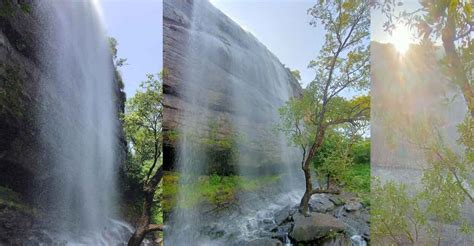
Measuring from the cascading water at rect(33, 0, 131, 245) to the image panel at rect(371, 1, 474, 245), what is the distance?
62.3 inches

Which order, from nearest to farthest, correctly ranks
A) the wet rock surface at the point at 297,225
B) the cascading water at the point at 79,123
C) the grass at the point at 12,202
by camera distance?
the grass at the point at 12,202 → the cascading water at the point at 79,123 → the wet rock surface at the point at 297,225

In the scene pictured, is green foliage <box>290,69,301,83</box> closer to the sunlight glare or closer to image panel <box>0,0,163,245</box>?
the sunlight glare

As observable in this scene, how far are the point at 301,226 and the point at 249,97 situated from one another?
0.83 m

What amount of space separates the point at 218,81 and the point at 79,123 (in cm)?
86

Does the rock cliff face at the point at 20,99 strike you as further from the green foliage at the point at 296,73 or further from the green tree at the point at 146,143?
the green foliage at the point at 296,73

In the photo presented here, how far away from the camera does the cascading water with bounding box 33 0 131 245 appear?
2.16 metres

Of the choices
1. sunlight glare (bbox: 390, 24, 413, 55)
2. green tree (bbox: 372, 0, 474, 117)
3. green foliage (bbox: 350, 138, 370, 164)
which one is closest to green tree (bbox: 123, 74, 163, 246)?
green foliage (bbox: 350, 138, 370, 164)

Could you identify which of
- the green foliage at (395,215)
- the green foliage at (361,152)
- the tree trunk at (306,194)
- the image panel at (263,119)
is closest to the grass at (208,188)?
the image panel at (263,119)

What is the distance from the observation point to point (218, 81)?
2.43 m

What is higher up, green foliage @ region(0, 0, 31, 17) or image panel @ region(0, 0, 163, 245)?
green foliage @ region(0, 0, 31, 17)

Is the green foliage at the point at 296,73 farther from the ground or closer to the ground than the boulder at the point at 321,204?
farther from the ground

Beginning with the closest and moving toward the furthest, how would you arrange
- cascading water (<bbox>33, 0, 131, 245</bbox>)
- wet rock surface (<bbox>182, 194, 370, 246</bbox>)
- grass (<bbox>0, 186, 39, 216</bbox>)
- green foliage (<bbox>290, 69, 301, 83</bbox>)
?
1. grass (<bbox>0, 186, 39, 216</bbox>)
2. cascading water (<bbox>33, 0, 131, 245</bbox>)
3. wet rock surface (<bbox>182, 194, 370, 246</bbox>)
4. green foliage (<bbox>290, 69, 301, 83</bbox>)

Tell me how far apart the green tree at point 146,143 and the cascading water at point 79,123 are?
0.09 meters

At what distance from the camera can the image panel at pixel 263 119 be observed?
7.63 ft
